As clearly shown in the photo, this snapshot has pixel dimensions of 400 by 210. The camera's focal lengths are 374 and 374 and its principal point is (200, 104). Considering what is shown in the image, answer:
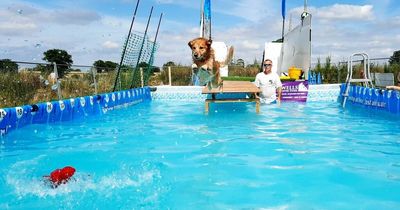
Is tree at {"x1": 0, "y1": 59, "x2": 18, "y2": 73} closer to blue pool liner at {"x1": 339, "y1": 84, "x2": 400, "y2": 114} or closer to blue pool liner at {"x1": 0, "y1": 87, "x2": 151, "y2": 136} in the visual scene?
blue pool liner at {"x1": 0, "y1": 87, "x2": 151, "y2": 136}

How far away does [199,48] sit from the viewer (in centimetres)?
585

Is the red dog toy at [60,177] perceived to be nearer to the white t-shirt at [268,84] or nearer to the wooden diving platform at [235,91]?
the wooden diving platform at [235,91]

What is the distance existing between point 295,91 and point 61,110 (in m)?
7.71

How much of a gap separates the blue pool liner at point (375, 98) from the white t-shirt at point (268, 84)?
2537 millimetres


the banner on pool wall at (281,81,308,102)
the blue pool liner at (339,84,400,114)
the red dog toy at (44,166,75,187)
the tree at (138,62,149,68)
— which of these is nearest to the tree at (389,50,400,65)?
the blue pool liner at (339,84,400,114)

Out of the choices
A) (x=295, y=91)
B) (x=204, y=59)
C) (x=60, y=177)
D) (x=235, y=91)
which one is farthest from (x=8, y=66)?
(x=295, y=91)

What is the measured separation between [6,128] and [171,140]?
282cm

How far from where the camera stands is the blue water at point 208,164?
11.5ft

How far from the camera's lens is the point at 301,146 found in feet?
18.9

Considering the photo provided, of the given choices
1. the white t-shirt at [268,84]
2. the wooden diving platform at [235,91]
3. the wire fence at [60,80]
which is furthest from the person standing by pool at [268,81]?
the wire fence at [60,80]

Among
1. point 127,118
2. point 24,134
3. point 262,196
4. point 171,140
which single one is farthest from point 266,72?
point 262,196

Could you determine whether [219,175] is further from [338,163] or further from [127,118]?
[127,118]

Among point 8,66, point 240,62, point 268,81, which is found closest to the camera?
point 8,66

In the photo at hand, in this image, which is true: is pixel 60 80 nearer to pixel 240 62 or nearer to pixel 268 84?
pixel 268 84
